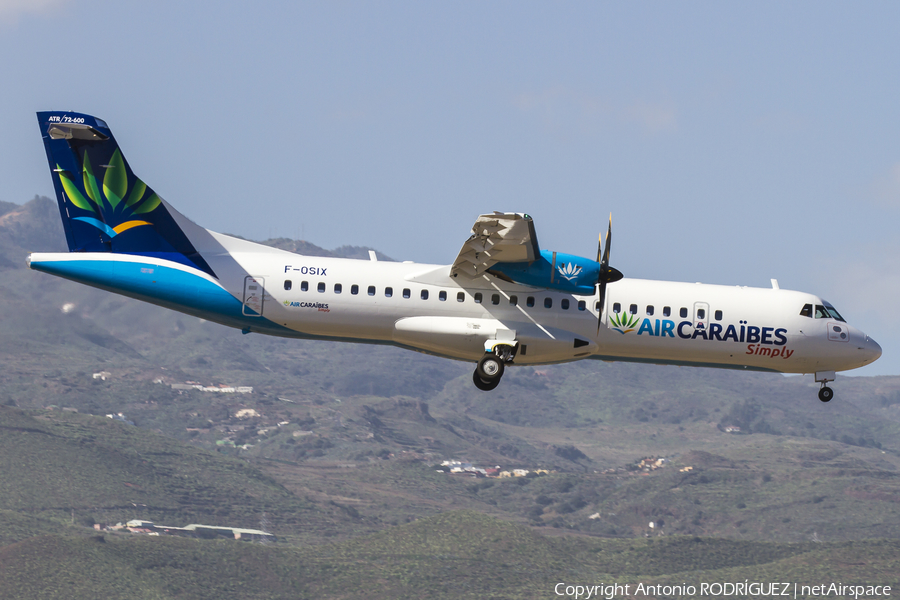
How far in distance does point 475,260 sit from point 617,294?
6.25 m

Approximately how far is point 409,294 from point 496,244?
453 cm

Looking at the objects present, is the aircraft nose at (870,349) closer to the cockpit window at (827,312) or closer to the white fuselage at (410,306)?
the cockpit window at (827,312)

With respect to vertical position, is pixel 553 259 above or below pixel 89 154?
below

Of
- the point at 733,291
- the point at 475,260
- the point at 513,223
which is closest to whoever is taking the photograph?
the point at 513,223

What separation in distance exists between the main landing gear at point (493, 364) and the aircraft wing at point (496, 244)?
10.1ft

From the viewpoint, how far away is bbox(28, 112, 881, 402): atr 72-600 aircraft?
4250 cm

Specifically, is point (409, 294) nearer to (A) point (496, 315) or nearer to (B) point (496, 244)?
(A) point (496, 315)

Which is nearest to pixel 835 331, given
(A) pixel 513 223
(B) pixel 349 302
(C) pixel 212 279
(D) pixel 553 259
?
(D) pixel 553 259

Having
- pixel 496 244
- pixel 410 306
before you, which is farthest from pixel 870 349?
pixel 410 306

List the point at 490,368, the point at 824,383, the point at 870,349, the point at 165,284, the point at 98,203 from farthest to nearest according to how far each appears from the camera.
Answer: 1. the point at 870,349
2. the point at 824,383
3. the point at 98,203
4. the point at 165,284
5. the point at 490,368

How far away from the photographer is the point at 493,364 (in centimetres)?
4225

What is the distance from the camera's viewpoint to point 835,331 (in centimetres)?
4534

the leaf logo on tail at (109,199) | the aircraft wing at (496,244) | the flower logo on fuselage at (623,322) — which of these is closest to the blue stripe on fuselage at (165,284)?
the leaf logo on tail at (109,199)

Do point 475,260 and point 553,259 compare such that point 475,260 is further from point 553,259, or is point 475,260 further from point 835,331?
point 835,331
